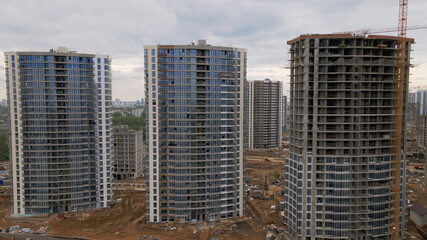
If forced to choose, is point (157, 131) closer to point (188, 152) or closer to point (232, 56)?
point (188, 152)

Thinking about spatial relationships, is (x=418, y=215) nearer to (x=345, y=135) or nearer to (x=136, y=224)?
(x=345, y=135)

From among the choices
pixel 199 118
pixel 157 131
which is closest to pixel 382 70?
pixel 199 118

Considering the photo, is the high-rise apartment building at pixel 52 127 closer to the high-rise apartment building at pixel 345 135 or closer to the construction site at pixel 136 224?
the construction site at pixel 136 224

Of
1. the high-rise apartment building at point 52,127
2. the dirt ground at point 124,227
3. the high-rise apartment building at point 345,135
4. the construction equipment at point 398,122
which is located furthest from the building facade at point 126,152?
the construction equipment at point 398,122

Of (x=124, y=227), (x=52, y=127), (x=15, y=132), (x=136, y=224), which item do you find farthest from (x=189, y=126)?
(x=15, y=132)

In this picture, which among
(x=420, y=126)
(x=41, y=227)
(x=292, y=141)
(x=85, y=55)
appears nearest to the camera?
(x=292, y=141)

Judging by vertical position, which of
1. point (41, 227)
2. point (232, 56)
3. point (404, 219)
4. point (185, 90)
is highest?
point (232, 56)

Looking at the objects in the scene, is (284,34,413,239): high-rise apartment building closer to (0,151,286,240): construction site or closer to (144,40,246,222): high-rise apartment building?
(0,151,286,240): construction site
